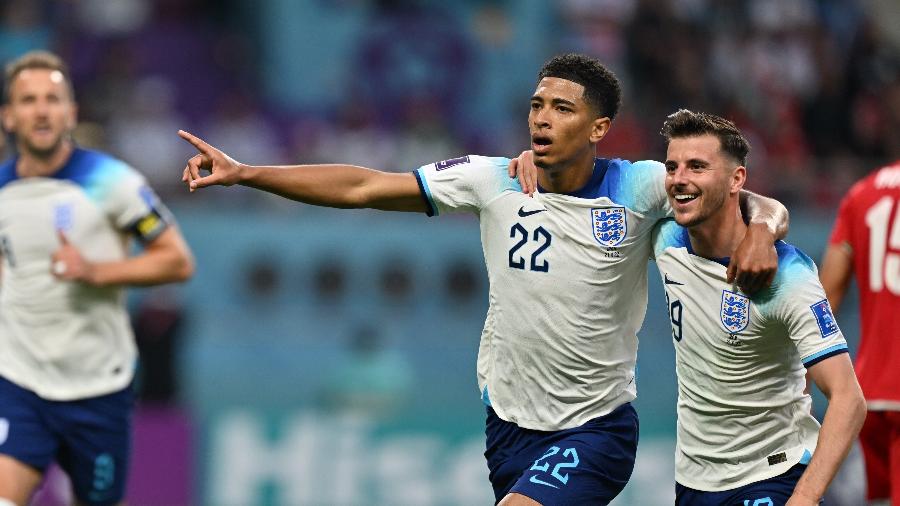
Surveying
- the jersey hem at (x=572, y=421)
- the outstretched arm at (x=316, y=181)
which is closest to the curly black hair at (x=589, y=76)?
the outstretched arm at (x=316, y=181)

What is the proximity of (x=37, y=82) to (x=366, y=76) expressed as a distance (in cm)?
907

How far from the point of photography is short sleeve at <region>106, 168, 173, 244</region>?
24.6ft

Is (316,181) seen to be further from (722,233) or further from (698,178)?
(722,233)

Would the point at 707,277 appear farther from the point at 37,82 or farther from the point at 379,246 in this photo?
the point at 379,246

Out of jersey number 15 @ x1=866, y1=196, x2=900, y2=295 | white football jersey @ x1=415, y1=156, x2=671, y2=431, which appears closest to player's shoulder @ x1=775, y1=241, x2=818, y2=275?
white football jersey @ x1=415, y1=156, x2=671, y2=431

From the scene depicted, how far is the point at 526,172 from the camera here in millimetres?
6234

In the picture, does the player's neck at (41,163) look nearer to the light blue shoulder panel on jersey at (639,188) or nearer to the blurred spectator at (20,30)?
the light blue shoulder panel on jersey at (639,188)

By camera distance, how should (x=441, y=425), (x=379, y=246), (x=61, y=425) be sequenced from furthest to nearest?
(x=379, y=246) → (x=441, y=425) → (x=61, y=425)

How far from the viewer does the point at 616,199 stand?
612 centimetres

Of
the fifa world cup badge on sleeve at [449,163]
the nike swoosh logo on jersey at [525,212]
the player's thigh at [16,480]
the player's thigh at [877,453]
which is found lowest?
the player's thigh at [16,480]

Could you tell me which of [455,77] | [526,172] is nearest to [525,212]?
[526,172]

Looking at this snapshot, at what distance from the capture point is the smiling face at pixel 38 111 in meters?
7.37

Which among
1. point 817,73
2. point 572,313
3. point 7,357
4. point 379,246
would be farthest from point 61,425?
point 817,73

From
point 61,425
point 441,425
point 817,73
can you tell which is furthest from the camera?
point 817,73
